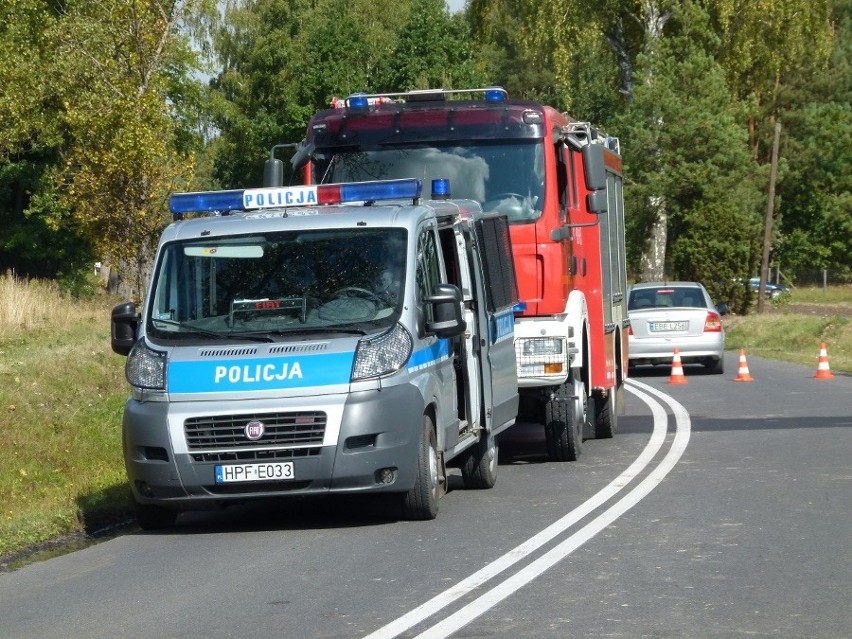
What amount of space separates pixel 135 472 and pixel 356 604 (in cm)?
306

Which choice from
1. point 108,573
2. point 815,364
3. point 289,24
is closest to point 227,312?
point 108,573

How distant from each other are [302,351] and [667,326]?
1803 cm

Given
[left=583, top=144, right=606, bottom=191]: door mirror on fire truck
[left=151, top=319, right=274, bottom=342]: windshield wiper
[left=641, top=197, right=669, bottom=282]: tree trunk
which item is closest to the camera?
[left=151, top=319, right=274, bottom=342]: windshield wiper

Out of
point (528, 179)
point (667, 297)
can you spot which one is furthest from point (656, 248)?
point (528, 179)

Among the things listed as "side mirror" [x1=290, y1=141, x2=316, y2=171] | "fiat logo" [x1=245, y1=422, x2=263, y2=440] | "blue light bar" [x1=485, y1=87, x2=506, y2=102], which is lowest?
"fiat logo" [x1=245, y1=422, x2=263, y2=440]

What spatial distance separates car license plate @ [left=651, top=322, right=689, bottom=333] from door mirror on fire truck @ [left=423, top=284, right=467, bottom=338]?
1712 centimetres

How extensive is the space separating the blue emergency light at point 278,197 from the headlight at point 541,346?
2831 millimetres

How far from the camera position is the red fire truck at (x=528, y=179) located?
1385 cm

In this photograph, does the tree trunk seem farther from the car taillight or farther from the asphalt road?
the asphalt road

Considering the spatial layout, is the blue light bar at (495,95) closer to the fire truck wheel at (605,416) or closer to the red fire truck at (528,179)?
the red fire truck at (528,179)

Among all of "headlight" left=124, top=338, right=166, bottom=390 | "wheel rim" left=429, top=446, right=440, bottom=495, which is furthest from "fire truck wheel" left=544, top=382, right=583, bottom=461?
"headlight" left=124, top=338, right=166, bottom=390

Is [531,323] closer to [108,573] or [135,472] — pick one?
[135,472]

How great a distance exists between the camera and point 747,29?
46281 millimetres

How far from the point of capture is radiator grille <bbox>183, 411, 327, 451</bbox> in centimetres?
991
